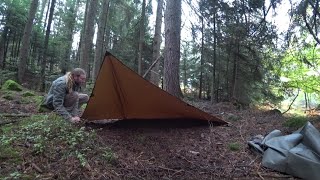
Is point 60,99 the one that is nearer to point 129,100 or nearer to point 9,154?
point 129,100

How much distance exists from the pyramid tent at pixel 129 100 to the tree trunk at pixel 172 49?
187cm

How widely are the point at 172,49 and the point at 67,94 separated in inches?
115

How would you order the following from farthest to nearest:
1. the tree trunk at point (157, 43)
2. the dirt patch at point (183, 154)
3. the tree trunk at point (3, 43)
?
the tree trunk at point (3, 43) → the tree trunk at point (157, 43) → the dirt patch at point (183, 154)

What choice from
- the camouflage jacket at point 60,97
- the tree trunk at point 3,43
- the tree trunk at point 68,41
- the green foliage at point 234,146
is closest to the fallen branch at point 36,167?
the camouflage jacket at point 60,97

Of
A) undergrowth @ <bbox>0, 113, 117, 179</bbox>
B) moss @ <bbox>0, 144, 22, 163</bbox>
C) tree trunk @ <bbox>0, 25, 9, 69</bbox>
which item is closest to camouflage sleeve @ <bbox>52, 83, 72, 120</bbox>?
undergrowth @ <bbox>0, 113, 117, 179</bbox>

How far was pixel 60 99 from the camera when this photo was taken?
4.98m

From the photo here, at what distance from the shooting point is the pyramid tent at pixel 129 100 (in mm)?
4840

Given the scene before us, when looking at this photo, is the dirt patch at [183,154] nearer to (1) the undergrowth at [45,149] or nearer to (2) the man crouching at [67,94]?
(1) the undergrowth at [45,149]

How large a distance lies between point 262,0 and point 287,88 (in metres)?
5.53

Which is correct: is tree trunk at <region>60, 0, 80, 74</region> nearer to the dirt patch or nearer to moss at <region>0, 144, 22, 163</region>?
the dirt patch

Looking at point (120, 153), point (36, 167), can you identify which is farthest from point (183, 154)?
point (36, 167)

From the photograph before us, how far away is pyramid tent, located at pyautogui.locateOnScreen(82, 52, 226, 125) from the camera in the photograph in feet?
15.9

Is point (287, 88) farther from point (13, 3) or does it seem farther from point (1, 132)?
point (13, 3)

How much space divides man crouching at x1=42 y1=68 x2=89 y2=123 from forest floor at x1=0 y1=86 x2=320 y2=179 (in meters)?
0.27
